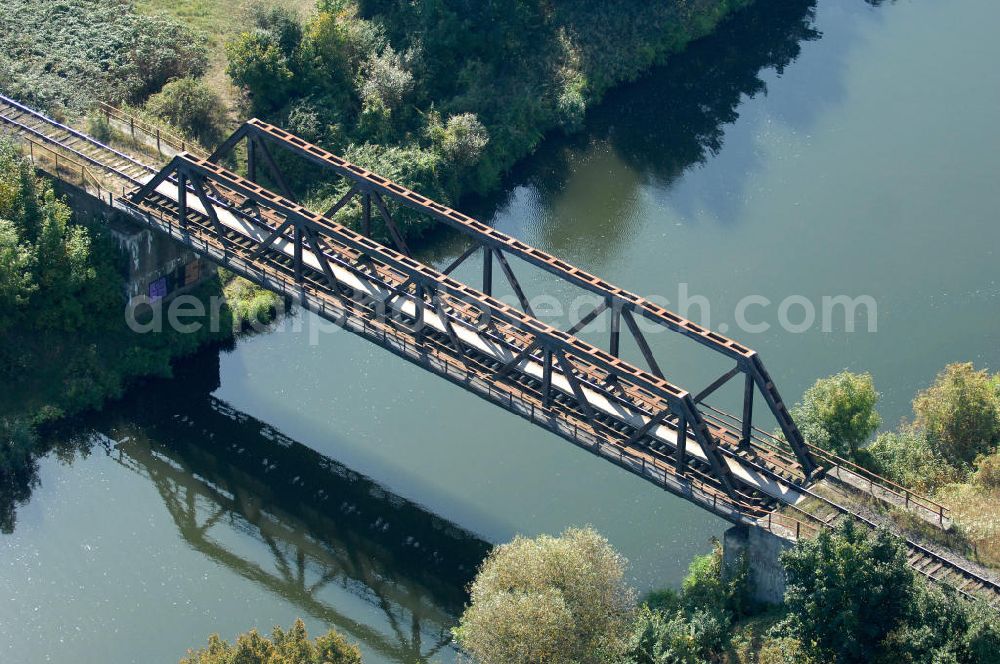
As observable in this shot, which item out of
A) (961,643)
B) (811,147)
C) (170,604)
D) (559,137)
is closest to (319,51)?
(559,137)

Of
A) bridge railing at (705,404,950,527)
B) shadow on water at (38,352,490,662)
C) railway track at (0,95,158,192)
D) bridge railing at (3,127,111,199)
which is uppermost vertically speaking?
bridge railing at (705,404,950,527)

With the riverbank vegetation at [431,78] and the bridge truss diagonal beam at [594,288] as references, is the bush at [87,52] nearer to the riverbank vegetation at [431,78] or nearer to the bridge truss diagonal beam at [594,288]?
the riverbank vegetation at [431,78]

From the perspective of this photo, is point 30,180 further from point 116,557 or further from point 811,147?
point 811,147

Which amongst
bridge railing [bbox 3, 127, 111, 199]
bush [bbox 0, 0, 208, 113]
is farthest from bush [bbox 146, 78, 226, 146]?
bridge railing [bbox 3, 127, 111, 199]

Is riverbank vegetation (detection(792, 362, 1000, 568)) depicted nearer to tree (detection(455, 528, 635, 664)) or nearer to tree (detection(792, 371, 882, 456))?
tree (detection(792, 371, 882, 456))

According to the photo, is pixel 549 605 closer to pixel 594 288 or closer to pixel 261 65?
pixel 594 288

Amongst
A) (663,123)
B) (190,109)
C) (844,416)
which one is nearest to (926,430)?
(844,416)

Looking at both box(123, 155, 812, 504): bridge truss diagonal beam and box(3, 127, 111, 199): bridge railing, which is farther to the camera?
box(3, 127, 111, 199): bridge railing
